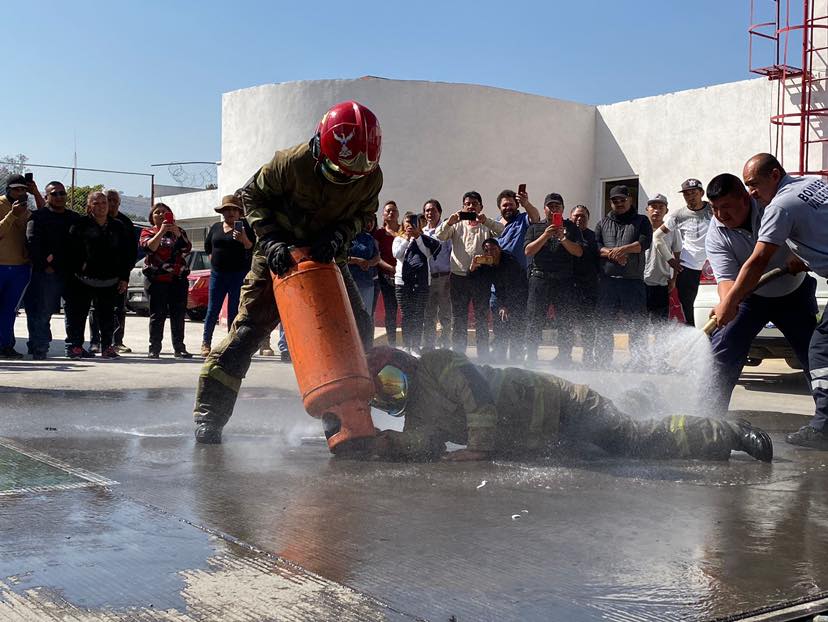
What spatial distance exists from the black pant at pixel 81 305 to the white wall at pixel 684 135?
10970 millimetres

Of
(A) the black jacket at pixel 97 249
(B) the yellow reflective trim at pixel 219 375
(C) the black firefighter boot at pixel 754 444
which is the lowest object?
(C) the black firefighter boot at pixel 754 444

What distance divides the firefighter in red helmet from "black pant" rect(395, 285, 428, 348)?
5.46 m

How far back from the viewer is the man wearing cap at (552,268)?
10.4 m

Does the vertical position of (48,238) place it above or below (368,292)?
above

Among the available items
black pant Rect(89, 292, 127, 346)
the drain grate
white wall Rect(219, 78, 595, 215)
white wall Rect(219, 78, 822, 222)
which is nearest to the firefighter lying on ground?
the drain grate

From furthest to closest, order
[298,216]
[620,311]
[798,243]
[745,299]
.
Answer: [620,311] < [745,299] < [798,243] < [298,216]

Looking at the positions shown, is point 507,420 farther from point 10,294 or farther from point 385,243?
point 10,294

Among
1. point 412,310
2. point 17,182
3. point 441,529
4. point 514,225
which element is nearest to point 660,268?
point 514,225

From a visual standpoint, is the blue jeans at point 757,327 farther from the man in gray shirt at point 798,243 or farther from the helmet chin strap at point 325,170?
the helmet chin strap at point 325,170

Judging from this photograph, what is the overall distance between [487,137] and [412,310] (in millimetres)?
9572

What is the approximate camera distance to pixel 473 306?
1072 cm

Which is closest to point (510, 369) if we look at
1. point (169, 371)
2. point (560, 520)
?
point (560, 520)

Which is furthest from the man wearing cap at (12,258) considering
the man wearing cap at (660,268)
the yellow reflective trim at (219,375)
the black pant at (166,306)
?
the man wearing cap at (660,268)

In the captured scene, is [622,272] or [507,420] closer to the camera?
[507,420]
